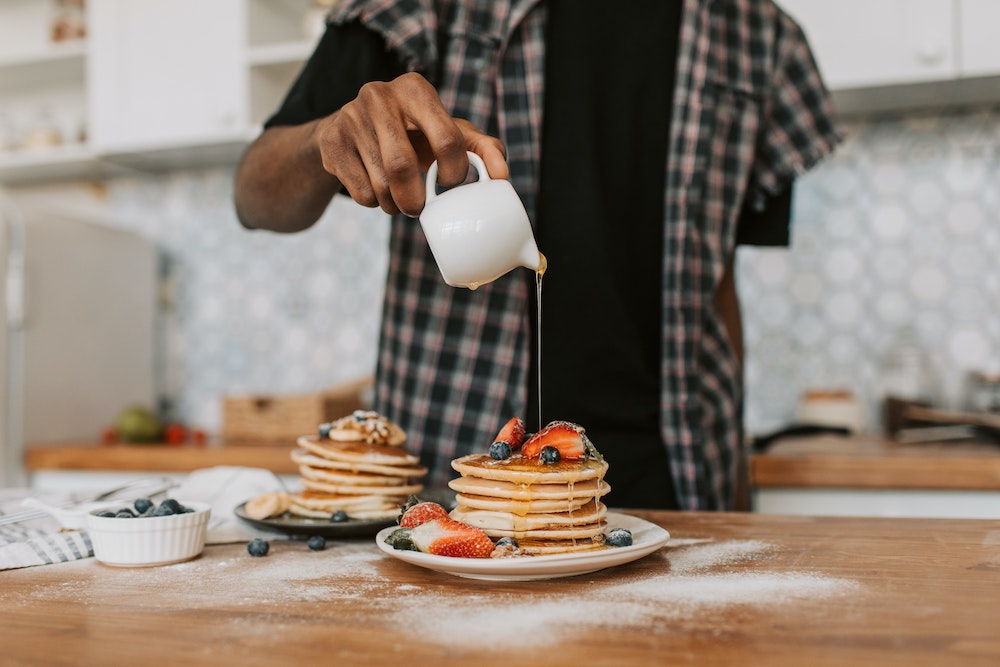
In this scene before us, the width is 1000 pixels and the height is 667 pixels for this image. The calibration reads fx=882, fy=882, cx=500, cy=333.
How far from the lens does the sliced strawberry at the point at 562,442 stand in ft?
2.89

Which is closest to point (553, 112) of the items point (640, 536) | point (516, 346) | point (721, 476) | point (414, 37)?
point (414, 37)


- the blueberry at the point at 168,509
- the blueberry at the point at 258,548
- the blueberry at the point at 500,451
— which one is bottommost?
the blueberry at the point at 258,548

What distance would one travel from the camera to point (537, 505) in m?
0.84

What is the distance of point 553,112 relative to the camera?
1431mm

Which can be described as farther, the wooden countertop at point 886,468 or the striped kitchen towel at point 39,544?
the wooden countertop at point 886,468

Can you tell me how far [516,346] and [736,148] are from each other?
544 mm

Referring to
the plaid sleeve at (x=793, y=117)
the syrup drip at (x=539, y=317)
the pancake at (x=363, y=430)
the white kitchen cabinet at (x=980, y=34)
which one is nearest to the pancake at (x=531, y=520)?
the syrup drip at (x=539, y=317)

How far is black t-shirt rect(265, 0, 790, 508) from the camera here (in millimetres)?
1366

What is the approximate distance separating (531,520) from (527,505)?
0.05ft

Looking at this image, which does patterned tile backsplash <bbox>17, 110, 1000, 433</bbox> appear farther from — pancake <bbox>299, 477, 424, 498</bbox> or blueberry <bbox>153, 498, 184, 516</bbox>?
blueberry <bbox>153, 498, 184, 516</bbox>

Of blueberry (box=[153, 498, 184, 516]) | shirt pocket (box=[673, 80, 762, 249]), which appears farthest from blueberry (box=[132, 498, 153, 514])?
shirt pocket (box=[673, 80, 762, 249])

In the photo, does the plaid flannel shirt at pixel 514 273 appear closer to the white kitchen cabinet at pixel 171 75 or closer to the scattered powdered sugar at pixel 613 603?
the scattered powdered sugar at pixel 613 603

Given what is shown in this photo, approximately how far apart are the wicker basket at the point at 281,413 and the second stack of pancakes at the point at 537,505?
1479 millimetres

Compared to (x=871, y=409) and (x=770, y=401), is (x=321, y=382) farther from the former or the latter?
(x=871, y=409)
